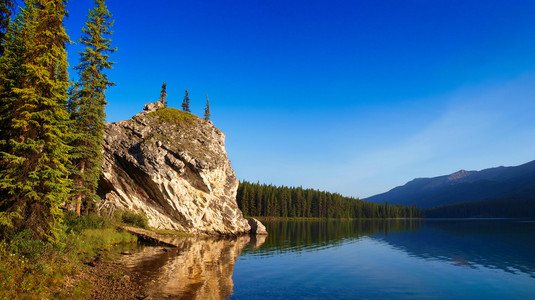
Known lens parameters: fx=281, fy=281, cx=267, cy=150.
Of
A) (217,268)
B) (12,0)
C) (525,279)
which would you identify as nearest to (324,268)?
(217,268)

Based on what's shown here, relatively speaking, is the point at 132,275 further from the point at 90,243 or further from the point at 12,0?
the point at 12,0

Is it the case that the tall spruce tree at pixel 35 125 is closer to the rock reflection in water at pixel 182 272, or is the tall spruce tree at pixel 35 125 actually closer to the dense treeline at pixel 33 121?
the dense treeline at pixel 33 121

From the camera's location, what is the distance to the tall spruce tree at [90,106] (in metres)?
37.5

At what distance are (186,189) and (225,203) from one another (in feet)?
36.7

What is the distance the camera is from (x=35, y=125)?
66.1 ft

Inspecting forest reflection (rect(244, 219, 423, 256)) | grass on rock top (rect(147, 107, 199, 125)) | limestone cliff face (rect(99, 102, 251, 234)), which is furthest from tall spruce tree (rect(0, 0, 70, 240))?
grass on rock top (rect(147, 107, 199, 125))

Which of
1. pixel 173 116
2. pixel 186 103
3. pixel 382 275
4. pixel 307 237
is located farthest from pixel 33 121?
pixel 186 103

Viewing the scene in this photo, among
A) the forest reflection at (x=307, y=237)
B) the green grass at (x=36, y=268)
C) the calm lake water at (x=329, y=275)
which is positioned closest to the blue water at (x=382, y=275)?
the calm lake water at (x=329, y=275)

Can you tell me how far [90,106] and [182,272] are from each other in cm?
2749

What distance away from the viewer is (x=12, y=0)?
830 inches

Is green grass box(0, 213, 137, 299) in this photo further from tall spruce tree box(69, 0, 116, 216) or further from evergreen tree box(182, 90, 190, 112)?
evergreen tree box(182, 90, 190, 112)

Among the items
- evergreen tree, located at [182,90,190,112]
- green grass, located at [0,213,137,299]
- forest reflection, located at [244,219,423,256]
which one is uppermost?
evergreen tree, located at [182,90,190,112]

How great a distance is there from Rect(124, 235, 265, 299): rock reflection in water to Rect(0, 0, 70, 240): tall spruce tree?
26.3 feet

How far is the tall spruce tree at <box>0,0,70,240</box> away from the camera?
61.9ft
